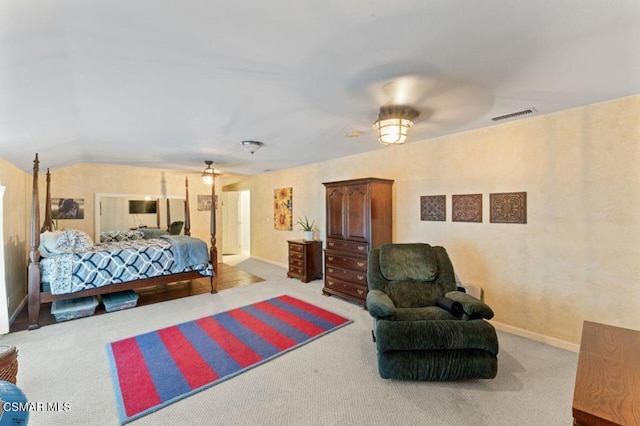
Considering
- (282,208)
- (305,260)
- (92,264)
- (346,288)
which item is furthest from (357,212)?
(92,264)

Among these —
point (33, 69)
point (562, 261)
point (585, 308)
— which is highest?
point (33, 69)

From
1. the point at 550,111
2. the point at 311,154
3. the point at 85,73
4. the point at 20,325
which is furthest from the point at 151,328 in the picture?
the point at 550,111

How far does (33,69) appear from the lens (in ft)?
5.35

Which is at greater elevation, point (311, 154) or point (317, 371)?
point (311, 154)

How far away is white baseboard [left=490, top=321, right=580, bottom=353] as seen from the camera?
2.73 m

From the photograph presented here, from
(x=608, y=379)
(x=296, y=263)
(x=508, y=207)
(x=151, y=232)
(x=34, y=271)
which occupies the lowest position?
(x=296, y=263)

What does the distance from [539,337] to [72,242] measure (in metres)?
5.98

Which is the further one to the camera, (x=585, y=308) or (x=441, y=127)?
(x=441, y=127)

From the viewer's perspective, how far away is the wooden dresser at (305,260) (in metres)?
5.36

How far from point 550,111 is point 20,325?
21.4 ft

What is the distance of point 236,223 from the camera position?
893 cm

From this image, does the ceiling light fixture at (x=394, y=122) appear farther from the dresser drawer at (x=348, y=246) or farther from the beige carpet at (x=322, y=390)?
the beige carpet at (x=322, y=390)

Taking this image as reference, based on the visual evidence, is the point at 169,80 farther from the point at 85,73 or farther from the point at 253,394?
the point at 253,394

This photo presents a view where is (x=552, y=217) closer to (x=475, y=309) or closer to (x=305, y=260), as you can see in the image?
(x=475, y=309)
